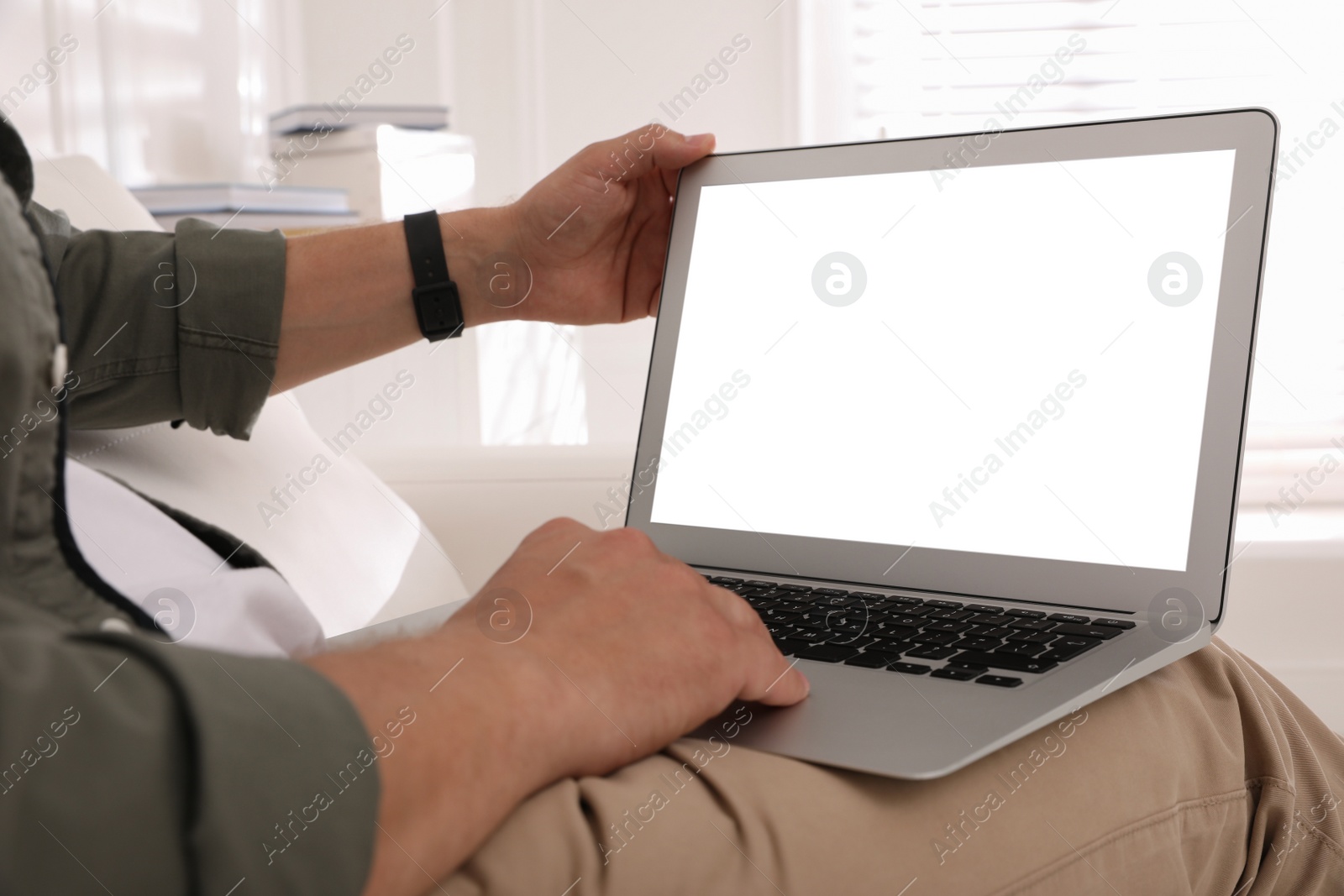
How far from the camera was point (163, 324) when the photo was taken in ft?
2.71

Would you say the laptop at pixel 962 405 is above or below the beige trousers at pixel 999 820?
above

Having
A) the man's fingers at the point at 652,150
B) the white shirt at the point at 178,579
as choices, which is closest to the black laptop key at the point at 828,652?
the white shirt at the point at 178,579

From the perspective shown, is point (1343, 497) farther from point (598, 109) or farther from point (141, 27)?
point (141, 27)

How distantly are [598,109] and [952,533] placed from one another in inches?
81.5

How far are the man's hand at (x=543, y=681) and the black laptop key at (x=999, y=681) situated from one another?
9 centimetres

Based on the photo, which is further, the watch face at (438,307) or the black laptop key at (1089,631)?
the watch face at (438,307)

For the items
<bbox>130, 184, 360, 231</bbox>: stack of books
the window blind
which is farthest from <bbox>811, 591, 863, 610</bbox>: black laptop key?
the window blind

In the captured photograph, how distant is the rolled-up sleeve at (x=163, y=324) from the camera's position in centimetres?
81

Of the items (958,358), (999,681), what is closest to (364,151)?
(958,358)

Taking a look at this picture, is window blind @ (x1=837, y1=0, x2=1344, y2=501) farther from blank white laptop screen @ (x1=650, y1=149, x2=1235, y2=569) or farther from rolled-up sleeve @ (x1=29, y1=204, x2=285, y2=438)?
rolled-up sleeve @ (x1=29, y1=204, x2=285, y2=438)

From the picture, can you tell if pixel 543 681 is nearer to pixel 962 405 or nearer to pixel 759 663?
pixel 759 663

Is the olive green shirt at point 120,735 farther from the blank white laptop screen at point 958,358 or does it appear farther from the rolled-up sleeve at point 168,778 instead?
the blank white laptop screen at point 958,358

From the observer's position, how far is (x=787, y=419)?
0.78 metres

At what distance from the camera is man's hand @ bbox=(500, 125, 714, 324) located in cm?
87
